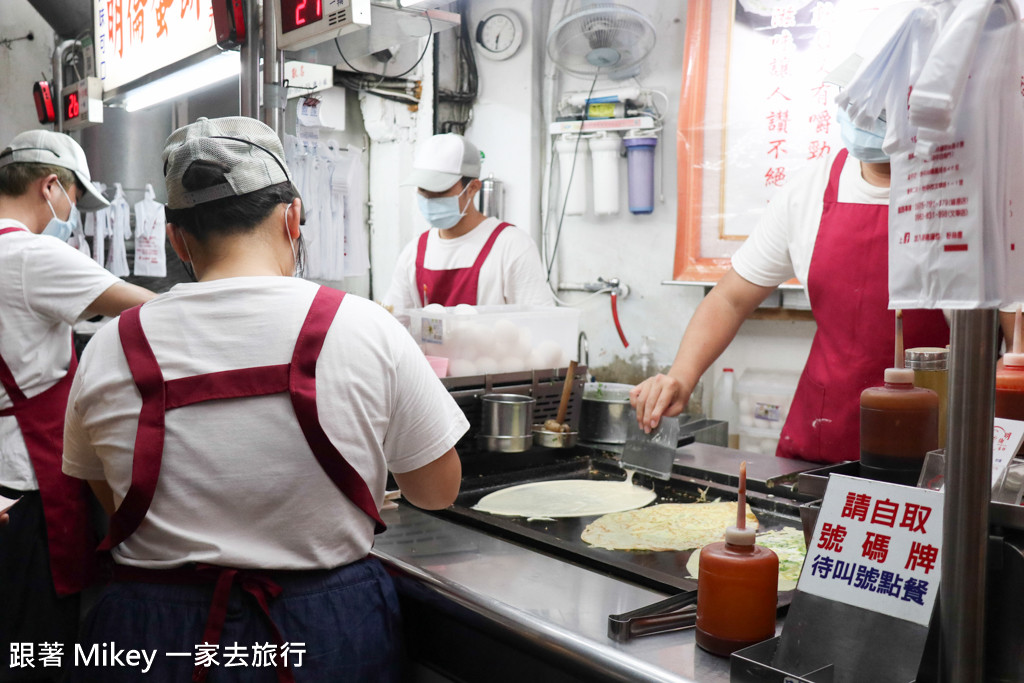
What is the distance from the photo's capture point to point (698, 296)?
15.4 feet

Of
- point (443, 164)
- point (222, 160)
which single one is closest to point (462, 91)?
point (443, 164)

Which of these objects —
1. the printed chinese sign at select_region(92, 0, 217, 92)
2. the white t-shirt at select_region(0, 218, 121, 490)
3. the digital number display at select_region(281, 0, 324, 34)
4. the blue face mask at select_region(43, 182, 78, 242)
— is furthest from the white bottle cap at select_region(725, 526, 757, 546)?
the blue face mask at select_region(43, 182, 78, 242)

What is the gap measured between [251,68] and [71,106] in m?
2.47

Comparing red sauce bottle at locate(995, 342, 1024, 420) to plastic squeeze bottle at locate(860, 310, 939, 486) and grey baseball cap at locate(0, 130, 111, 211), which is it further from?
grey baseball cap at locate(0, 130, 111, 211)

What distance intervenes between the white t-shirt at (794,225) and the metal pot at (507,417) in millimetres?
845

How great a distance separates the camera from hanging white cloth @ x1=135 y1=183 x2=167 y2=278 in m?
4.92

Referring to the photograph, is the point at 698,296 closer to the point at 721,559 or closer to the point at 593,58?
the point at 593,58

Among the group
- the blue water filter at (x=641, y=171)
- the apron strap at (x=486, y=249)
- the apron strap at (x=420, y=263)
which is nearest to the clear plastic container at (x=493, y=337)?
the apron strap at (x=486, y=249)

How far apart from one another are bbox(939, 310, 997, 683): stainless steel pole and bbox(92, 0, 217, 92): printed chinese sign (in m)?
2.55

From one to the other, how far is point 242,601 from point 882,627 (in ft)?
3.11

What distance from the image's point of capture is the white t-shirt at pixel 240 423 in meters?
1.33

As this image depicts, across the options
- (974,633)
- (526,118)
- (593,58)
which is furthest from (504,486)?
(526,118)

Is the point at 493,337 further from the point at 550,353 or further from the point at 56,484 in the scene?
the point at 56,484

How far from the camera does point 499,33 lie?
536 centimetres
